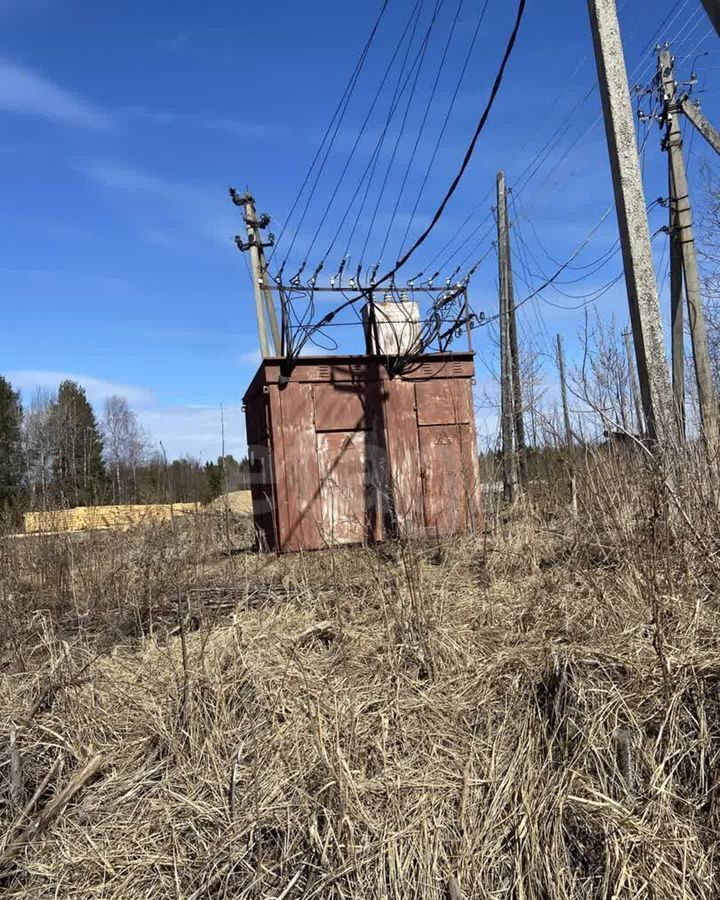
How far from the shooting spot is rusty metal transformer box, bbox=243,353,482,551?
779cm

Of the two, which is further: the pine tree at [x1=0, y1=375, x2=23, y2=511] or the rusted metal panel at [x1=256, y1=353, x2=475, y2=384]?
the pine tree at [x1=0, y1=375, x2=23, y2=511]

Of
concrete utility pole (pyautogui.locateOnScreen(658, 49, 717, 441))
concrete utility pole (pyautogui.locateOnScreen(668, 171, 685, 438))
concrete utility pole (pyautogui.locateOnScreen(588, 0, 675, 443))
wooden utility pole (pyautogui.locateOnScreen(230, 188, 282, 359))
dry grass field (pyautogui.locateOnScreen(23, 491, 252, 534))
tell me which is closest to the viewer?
concrete utility pole (pyautogui.locateOnScreen(588, 0, 675, 443))

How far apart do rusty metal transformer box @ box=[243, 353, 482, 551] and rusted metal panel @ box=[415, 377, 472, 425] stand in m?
0.01

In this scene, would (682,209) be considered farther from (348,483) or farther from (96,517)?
(96,517)

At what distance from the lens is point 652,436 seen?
447cm

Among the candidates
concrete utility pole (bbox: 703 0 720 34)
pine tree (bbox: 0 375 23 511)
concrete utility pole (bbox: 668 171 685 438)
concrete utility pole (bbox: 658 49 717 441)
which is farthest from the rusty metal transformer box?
concrete utility pole (bbox: 703 0 720 34)

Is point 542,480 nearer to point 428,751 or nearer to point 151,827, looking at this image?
point 428,751

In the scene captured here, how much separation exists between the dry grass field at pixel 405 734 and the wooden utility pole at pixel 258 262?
10733mm

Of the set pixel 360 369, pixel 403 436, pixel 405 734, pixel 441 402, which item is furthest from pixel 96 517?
pixel 405 734

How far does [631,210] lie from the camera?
452 centimetres

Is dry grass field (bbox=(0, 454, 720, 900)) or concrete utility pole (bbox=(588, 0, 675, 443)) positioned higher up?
concrete utility pole (bbox=(588, 0, 675, 443))

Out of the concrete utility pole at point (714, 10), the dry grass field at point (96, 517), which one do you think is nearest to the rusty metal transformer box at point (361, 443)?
the dry grass field at point (96, 517)

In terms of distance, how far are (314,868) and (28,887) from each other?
121cm

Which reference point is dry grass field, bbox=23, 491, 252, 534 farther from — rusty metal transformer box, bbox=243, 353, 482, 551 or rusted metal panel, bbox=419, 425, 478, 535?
rusted metal panel, bbox=419, 425, 478, 535
